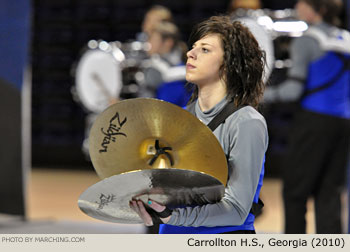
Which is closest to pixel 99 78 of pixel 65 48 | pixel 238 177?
pixel 238 177

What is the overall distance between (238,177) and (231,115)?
143 mm

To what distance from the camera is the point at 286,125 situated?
6.52 m

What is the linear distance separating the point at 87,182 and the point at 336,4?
4108mm

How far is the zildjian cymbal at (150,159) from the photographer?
114 centimetres

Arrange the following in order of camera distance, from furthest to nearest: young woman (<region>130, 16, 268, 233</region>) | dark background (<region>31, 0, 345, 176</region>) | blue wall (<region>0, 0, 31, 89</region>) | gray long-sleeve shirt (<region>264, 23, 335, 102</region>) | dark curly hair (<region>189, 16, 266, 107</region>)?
dark background (<region>31, 0, 345, 176</region>) → blue wall (<region>0, 0, 31, 89</region>) → gray long-sleeve shirt (<region>264, 23, 335, 102</region>) → dark curly hair (<region>189, 16, 266, 107</region>) → young woman (<region>130, 16, 268, 233</region>)

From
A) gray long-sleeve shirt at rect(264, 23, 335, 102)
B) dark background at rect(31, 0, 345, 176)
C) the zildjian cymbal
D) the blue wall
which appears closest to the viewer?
the zildjian cymbal

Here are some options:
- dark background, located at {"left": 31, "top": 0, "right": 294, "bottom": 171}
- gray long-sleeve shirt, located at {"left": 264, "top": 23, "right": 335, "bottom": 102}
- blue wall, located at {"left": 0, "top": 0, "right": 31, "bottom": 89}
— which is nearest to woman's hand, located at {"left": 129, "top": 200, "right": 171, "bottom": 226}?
gray long-sleeve shirt, located at {"left": 264, "top": 23, "right": 335, "bottom": 102}

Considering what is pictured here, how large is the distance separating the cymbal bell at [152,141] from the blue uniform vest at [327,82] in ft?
5.87

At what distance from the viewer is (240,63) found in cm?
135

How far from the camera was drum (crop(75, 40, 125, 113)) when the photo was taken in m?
4.11

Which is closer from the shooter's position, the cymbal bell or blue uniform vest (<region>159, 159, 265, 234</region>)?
the cymbal bell

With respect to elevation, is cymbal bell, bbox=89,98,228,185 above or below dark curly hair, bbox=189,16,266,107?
below

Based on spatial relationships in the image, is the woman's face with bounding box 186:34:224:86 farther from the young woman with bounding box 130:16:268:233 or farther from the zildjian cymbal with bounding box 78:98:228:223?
the zildjian cymbal with bounding box 78:98:228:223

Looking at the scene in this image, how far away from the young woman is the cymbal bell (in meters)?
0.07
